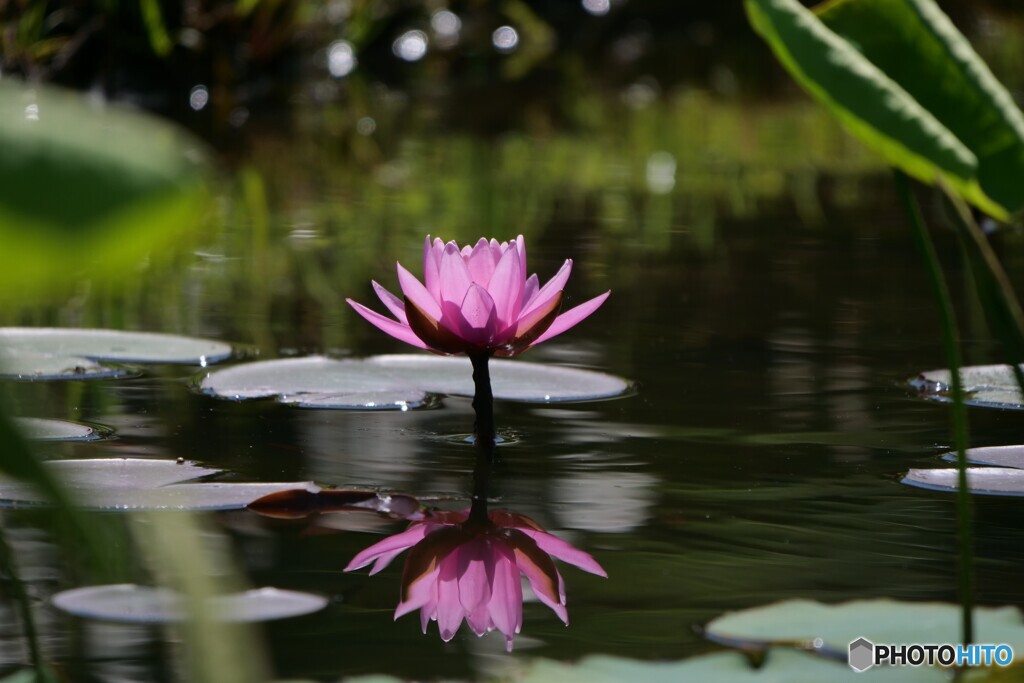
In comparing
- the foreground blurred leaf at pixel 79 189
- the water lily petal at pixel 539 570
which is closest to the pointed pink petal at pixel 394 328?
the water lily petal at pixel 539 570

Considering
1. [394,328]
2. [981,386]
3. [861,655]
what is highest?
[394,328]

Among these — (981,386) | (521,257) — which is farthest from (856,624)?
(981,386)

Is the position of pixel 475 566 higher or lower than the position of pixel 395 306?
lower

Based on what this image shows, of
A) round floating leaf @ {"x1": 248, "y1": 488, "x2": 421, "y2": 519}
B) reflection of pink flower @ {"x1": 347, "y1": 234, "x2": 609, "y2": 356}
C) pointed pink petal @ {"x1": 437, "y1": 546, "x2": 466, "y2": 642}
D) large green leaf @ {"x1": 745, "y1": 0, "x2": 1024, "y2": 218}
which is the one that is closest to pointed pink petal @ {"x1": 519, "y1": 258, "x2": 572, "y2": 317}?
reflection of pink flower @ {"x1": 347, "y1": 234, "x2": 609, "y2": 356}

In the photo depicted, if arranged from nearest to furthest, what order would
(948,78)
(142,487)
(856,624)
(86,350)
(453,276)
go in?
(948,78) → (856,624) → (142,487) → (453,276) → (86,350)

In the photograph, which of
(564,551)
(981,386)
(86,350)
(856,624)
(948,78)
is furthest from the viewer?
(86,350)

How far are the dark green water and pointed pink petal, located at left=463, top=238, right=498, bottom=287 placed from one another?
187 millimetres

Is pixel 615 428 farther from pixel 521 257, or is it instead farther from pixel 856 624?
pixel 856 624

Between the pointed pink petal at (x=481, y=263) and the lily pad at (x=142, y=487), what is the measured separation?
272 millimetres

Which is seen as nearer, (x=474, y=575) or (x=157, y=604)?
(x=157, y=604)

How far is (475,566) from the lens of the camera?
114 cm

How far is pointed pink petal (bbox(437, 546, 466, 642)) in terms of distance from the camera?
39.9 inches

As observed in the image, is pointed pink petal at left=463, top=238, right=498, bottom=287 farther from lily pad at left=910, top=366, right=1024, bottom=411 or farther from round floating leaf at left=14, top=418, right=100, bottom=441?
lily pad at left=910, top=366, right=1024, bottom=411

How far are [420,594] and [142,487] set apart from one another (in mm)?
348
